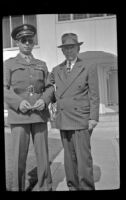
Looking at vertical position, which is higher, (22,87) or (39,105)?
(22,87)

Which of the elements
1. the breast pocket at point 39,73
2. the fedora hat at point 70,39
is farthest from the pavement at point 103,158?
the fedora hat at point 70,39

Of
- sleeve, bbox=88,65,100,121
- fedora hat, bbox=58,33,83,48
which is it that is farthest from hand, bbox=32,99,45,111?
fedora hat, bbox=58,33,83,48

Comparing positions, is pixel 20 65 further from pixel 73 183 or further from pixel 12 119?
pixel 73 183

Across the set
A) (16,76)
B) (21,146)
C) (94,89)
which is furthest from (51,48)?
(21,146)

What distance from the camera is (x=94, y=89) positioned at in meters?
2.51

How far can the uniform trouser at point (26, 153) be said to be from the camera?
255 centimetres

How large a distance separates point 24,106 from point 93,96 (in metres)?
0.74

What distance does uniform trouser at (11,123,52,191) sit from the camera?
255 centimetres

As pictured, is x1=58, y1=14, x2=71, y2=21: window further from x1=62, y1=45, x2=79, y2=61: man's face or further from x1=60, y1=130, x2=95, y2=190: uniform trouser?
x1=60, y1=130, x2=95, y2=190: uniform trouser

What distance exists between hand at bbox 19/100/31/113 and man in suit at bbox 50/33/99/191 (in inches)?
12.5

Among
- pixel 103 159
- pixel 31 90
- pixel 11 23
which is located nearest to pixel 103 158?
pixel 103 159

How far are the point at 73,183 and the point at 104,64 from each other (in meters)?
1.34

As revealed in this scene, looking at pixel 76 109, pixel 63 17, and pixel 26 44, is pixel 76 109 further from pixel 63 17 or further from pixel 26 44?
Result: pixel 63 17

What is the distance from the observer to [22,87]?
255 centimetres
